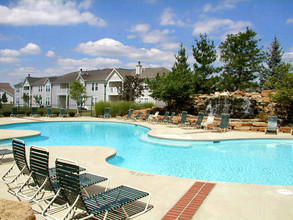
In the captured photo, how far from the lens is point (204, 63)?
29.6m

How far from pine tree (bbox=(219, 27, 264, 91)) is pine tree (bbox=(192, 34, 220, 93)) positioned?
226 cm

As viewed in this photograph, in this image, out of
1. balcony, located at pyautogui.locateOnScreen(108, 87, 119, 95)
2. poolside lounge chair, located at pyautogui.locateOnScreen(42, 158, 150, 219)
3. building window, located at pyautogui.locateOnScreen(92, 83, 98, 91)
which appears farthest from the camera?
building window, located at pyautogui.locateOnScreen(92, 83, 98, 91)

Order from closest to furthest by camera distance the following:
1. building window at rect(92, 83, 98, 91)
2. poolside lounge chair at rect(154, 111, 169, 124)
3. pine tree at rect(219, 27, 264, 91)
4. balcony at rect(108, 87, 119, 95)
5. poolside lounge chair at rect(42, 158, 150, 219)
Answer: poolside lounge chair at rect(42, 158, 150, 219)
poolside lounge chair at rect(154, 111, 169, 124)
pine tree at rect(219, 27, 264, 91)
balcony at rect(108, 87, 119, 95)
building window at rect(92, 83, 98, 91)

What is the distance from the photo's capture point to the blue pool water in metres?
8.00

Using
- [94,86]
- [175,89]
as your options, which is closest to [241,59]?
[175,89]

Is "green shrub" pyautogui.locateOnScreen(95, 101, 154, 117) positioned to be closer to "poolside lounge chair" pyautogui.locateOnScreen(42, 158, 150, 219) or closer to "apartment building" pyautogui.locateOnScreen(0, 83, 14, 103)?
"poolside lounge chair" pyautogui.locateOnScreen(42, 158, 150, 219)

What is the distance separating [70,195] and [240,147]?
10642mm

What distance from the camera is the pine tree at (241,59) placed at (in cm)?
2984

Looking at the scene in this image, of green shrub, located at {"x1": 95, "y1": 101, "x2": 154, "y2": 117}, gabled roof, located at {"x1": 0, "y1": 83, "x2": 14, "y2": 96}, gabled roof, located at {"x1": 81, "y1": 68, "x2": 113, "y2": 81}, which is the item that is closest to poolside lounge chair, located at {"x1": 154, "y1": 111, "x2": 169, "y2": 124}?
green shrub, located at {"x1": 95, "y1": 101, "x2": 154, "y2": 117}

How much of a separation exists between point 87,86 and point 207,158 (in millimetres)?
38850

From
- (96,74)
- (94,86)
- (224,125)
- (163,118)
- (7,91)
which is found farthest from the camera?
(7,91)

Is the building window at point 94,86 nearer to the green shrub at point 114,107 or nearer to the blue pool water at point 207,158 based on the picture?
the green shrub at point 114,107

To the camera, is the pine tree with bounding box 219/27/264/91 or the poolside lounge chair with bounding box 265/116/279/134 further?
the pine tree with bounding box 219/27/264/91

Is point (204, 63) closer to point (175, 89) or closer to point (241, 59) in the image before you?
point (241, 59)
